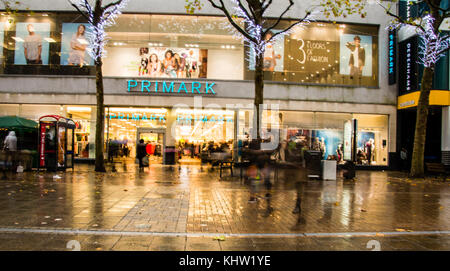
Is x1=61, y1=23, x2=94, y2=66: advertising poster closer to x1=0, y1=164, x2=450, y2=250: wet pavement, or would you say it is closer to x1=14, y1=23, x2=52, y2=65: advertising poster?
x1=14, y1=23, x2=52, y2=65: advertising poster

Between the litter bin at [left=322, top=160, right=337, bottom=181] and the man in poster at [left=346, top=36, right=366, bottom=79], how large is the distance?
10.8 metres

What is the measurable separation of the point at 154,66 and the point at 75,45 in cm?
534

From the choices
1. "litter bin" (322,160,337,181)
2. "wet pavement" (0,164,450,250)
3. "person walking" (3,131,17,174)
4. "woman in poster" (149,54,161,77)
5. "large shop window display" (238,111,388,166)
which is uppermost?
"woman in poster" (149,54,161,77)

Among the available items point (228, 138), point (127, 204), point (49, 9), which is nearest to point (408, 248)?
point (127, 204)

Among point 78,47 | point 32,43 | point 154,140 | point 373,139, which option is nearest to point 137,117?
point 154,140

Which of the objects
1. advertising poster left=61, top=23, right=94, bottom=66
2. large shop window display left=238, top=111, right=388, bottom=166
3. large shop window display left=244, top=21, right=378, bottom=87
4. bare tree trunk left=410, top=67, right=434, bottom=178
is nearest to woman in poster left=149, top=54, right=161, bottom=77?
advertising poster left=61, top=23, right=94, bottom=66

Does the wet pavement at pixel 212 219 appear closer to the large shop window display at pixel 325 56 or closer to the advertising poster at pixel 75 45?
the large shop window display at pixel 325 56

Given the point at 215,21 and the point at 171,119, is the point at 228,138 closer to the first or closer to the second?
the point at 171,119

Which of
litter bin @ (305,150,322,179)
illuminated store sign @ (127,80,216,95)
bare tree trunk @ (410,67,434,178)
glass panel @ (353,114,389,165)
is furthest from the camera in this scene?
glass panel @ (353,114,389,165)

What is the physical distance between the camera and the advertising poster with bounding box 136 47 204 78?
2191cm

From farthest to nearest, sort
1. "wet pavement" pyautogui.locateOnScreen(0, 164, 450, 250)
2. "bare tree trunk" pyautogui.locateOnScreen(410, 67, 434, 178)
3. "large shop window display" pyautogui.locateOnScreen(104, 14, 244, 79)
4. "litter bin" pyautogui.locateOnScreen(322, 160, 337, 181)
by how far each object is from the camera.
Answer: "large shop window display" pyautogui.locateOnScreen(104, 14, 244, 79) → "bare tree trunk" pyautogui.locateOnScreen(410, 67, 434, 178) → "litter bin" pyautogui.locateOnScreen(322, 160, 337, 181) → "wet pavement" pyautogui.locateOnScreen(0, 164, 450, 250)

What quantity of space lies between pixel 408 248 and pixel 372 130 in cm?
1956
